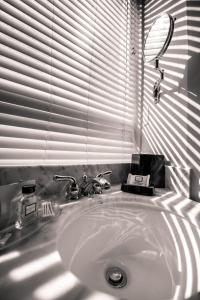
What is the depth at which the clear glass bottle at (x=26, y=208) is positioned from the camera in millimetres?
554

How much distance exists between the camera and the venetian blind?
726 mm

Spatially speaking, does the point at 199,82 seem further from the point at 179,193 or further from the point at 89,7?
the point at 89,7

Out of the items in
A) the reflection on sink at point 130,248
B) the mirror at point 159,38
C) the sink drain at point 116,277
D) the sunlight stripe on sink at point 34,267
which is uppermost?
the mirror at point 159,38

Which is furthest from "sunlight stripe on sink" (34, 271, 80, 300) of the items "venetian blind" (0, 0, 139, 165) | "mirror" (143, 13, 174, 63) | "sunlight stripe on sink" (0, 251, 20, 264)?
"mirror" (143, 13, 174, 63)

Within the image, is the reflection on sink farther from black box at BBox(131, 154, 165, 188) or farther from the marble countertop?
black box at BBox(131, 154, 165, 188)

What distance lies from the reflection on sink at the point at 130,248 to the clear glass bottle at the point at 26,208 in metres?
0.12

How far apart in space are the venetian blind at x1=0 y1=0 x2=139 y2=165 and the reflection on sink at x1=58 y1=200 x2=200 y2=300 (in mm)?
361

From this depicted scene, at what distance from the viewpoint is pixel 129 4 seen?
4.54 feet

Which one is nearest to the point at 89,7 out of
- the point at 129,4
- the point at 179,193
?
the point at 129,4

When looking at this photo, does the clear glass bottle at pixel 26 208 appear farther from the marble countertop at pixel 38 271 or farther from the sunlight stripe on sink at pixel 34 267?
the sunlight stripe on sink at pixel 34 267

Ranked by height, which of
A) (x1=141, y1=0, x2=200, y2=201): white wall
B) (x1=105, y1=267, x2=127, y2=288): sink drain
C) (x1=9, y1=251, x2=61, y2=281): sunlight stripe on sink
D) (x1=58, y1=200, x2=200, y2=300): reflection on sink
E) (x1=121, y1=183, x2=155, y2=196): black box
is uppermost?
(x1=141, y1=0, x2=200, y2=201): white wall

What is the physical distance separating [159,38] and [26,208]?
1299 mm

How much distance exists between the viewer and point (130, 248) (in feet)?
2.61

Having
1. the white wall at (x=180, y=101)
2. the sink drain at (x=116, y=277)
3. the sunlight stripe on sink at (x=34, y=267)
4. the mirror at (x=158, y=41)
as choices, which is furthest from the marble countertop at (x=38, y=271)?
the mirror at (x=158, y=41)
